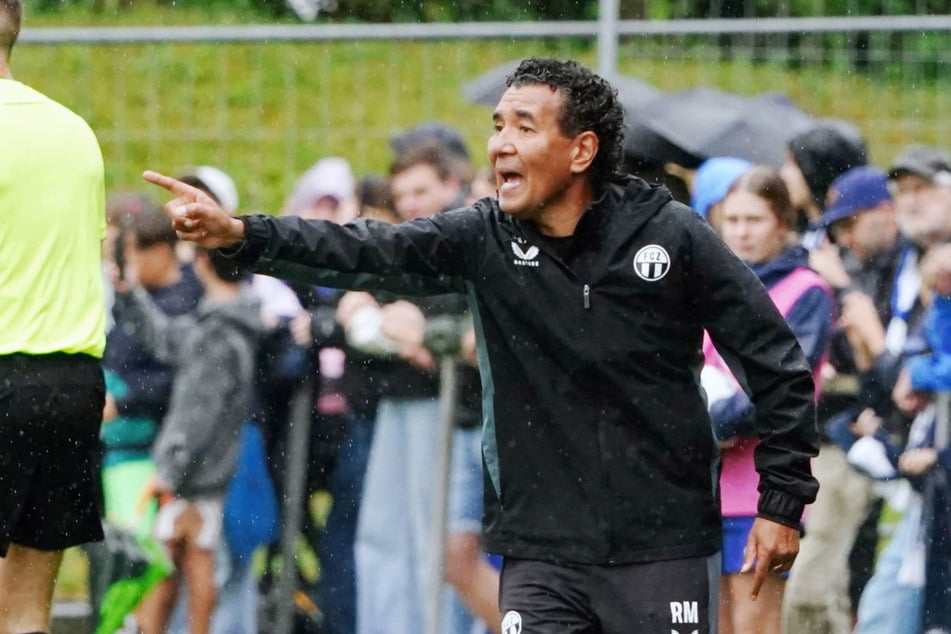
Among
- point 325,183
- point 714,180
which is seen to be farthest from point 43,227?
point 714,180

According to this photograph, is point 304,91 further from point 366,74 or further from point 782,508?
point 782,508

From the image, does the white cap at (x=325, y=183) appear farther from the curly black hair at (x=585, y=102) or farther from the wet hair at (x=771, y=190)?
the curly black hair at (x=585, y=102)

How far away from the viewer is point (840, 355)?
7520mm

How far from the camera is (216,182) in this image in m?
8.40

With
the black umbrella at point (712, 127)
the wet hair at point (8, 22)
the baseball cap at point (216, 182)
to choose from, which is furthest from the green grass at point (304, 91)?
the wet hair at point (8, 22)

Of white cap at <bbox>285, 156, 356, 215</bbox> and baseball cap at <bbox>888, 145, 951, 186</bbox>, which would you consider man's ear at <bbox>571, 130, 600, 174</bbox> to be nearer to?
baseball cap at <bbox>888, 145, 951, 186</bbox>

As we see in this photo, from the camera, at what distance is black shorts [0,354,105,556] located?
6.35 metres

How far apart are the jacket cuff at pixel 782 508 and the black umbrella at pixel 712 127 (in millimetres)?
2570

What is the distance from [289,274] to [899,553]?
10.7ft

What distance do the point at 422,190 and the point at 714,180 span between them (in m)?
1.39

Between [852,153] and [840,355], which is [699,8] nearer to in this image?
[852,153]

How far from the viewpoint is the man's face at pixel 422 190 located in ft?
26.9

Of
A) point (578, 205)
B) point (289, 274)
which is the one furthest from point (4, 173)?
point (578, 205)

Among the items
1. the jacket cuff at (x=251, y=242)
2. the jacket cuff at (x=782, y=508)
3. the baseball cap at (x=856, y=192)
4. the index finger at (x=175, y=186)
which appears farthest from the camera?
the baseball cap at (x=856, y=192)
